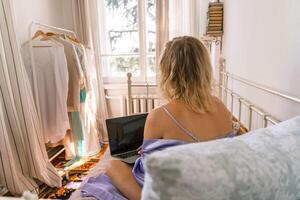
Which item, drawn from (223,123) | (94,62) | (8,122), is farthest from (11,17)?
(223,123)

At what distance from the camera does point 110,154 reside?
4.65ft

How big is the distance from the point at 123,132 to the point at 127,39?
2.17 metres

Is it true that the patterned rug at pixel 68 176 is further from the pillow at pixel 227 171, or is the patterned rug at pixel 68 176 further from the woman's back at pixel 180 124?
the pillow at pixel 227 171

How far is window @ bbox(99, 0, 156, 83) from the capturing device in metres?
3.17

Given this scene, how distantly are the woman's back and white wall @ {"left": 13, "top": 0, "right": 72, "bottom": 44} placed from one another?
1950mm

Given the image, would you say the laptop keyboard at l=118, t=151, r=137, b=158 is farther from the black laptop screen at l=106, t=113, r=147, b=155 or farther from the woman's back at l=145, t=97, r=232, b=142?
the woman's back at l=145, t=97, r=232, b=142

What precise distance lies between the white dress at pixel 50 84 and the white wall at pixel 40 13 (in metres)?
0.29

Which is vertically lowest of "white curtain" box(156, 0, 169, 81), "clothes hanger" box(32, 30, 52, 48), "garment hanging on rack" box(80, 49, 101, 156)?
"garment hanging on rack" box(80, 49, 101, 156)

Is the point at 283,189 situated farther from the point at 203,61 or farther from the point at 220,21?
the point at 220,21

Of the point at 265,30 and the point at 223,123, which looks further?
the point at 265,30

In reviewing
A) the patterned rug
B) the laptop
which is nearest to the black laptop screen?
the laptop

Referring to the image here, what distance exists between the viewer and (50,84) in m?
2.26

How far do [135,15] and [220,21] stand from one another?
1.27 meters

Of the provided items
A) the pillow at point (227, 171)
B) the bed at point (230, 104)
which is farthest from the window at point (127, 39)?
the pillow at point (227, 171)
